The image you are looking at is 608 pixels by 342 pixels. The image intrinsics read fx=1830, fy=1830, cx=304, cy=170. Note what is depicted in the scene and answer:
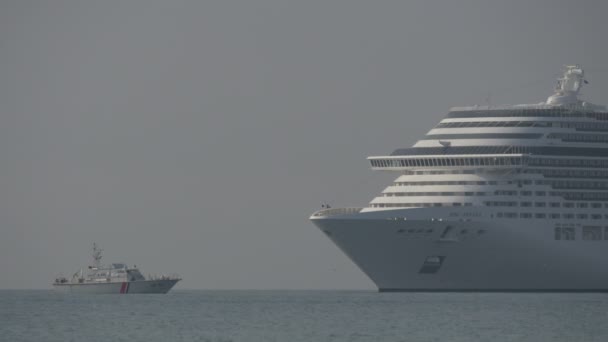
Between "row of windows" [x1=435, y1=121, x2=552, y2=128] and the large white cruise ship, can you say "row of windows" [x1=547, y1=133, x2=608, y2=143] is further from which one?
"row of windows" [x1=435, y1=121, x2=552, y2=128]

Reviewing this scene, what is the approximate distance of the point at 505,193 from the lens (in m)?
152

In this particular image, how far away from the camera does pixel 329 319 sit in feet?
402

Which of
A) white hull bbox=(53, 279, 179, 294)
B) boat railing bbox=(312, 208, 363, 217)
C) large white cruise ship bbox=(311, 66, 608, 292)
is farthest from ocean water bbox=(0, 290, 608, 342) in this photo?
white hull bbox=(53, 279, 179, 294)

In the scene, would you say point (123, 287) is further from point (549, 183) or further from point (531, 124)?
point (549, 183)

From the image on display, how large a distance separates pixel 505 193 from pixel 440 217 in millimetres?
6295

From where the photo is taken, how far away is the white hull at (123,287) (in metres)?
182

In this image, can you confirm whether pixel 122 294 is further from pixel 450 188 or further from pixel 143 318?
pixel 143 318

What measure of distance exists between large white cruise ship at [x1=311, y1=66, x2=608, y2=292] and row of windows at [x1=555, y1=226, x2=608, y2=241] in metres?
0.08

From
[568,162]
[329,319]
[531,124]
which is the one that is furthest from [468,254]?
[329,319]

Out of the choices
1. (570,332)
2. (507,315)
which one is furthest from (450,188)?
(570,332)

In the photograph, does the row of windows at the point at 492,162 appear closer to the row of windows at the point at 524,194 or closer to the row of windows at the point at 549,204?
the row of windows at the point at 524,194

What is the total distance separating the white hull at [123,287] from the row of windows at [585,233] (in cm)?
4858

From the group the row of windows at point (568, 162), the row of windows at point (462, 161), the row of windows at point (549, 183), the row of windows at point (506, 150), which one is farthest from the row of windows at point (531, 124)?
the row of windows at point (549, 183)

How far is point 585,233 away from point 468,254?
10.9m
